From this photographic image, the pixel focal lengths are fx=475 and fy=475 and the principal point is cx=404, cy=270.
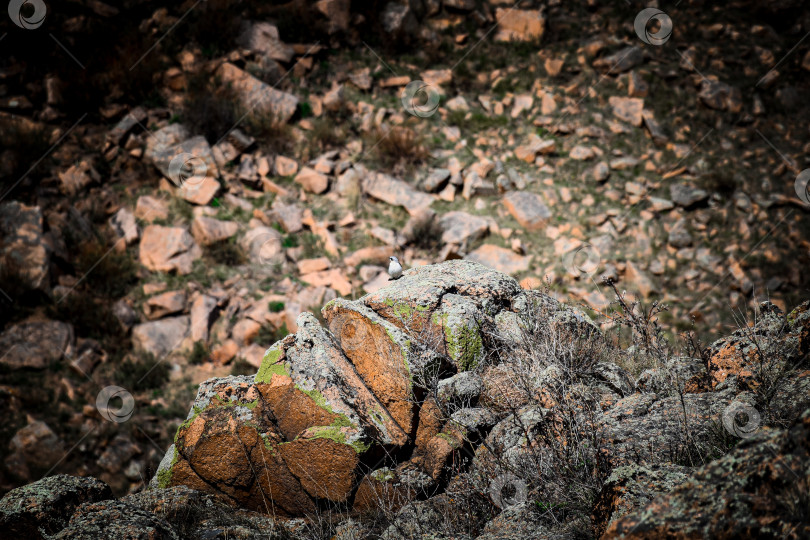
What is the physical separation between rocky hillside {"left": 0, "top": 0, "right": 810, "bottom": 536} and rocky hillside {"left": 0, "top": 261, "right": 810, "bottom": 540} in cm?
13

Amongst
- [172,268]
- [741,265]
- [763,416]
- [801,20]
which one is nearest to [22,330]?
[172,268]

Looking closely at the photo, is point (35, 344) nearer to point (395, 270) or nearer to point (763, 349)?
point (395, 270)

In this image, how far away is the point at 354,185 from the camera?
27.4ft

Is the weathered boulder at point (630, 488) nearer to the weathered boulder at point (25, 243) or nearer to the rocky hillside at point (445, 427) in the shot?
the rocky hillside at point (445, 427)

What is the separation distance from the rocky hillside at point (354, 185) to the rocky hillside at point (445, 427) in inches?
5.0

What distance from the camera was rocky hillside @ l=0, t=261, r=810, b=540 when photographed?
2500 mm

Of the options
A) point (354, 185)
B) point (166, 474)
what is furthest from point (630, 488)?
point (354, 185)

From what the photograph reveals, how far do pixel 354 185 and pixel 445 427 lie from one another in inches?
226

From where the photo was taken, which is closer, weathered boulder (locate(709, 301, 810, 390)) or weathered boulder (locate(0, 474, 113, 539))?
weathered boulder (locate(709, 301, 810, 390))

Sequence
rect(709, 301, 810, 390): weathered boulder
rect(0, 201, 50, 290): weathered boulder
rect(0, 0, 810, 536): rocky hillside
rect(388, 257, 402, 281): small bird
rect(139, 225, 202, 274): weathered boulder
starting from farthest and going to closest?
rect(139, 225, 202, 274): weathered boulder < rect(0, 201, 50, 290): weathered boulder < rect(0, 0, 810, 536): rocky hillside < rect(388, 257, 402, 281): small bird < rect(709, 301, 810, 390): weathered boulder

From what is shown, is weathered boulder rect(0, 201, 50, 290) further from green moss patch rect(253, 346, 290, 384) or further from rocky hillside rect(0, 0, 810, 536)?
green moss patch rect(253, 346, 290, 384)

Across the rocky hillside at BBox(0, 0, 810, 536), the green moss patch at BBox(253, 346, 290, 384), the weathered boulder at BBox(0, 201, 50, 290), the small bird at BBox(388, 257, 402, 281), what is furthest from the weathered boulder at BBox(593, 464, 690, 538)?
the weathered boulder at BBox(0, 201, 50, 290)

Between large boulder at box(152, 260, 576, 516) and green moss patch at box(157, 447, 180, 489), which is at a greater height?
green moss patch at box(157, 447, 180, 489)

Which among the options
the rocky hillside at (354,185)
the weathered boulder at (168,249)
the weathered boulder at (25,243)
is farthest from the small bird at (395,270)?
the weathered boulder at (25,243)
